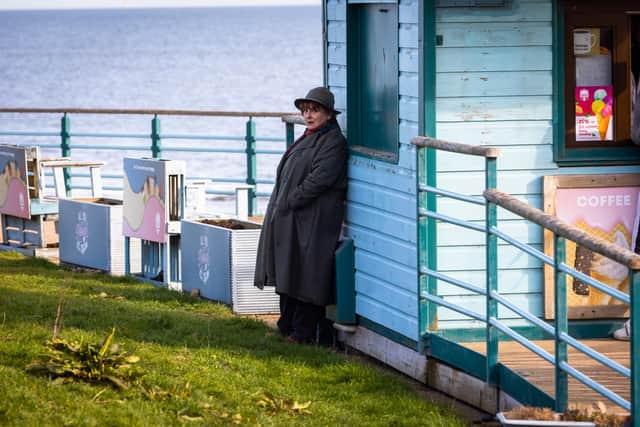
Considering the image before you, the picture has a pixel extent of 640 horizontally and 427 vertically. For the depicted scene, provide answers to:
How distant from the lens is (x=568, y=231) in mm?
A: 6934

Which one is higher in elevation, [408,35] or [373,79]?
[408,35]

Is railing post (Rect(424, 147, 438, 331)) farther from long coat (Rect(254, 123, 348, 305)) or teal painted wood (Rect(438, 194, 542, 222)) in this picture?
long coat (Rect(254, 123, 348, 305))

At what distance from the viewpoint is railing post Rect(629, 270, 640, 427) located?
636 centimetres

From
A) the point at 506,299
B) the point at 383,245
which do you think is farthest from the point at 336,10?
the point at 506,299

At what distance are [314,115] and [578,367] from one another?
2.91m

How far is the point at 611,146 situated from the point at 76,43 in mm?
154793

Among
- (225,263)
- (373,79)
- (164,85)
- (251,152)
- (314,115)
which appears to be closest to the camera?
(373,79)

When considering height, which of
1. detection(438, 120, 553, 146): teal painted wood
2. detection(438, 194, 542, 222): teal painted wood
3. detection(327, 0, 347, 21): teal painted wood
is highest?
detection(327, 0, 347, 21): teal painted wood

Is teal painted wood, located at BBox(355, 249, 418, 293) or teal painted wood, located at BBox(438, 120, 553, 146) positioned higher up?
teal painted wood, located at BBox(438, 120, 553, 146)

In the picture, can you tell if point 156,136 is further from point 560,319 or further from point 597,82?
point 560,319

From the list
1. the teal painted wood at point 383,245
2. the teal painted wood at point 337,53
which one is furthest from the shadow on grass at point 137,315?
the teal painted wood at point 337,53

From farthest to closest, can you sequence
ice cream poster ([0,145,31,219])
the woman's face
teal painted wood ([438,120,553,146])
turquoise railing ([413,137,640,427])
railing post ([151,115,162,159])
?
railing post ([151,115,162,159]), ice cream poster ([0,145,31,219]), the woman's face, teal painted wood ([438,120,553,146]), turquoise railing ([413,137,640,427])

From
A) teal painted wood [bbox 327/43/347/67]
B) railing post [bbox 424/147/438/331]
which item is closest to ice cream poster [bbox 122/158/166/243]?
teal painted wood [bbox 327/43/347/67]

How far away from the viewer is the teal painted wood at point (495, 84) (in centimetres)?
902
